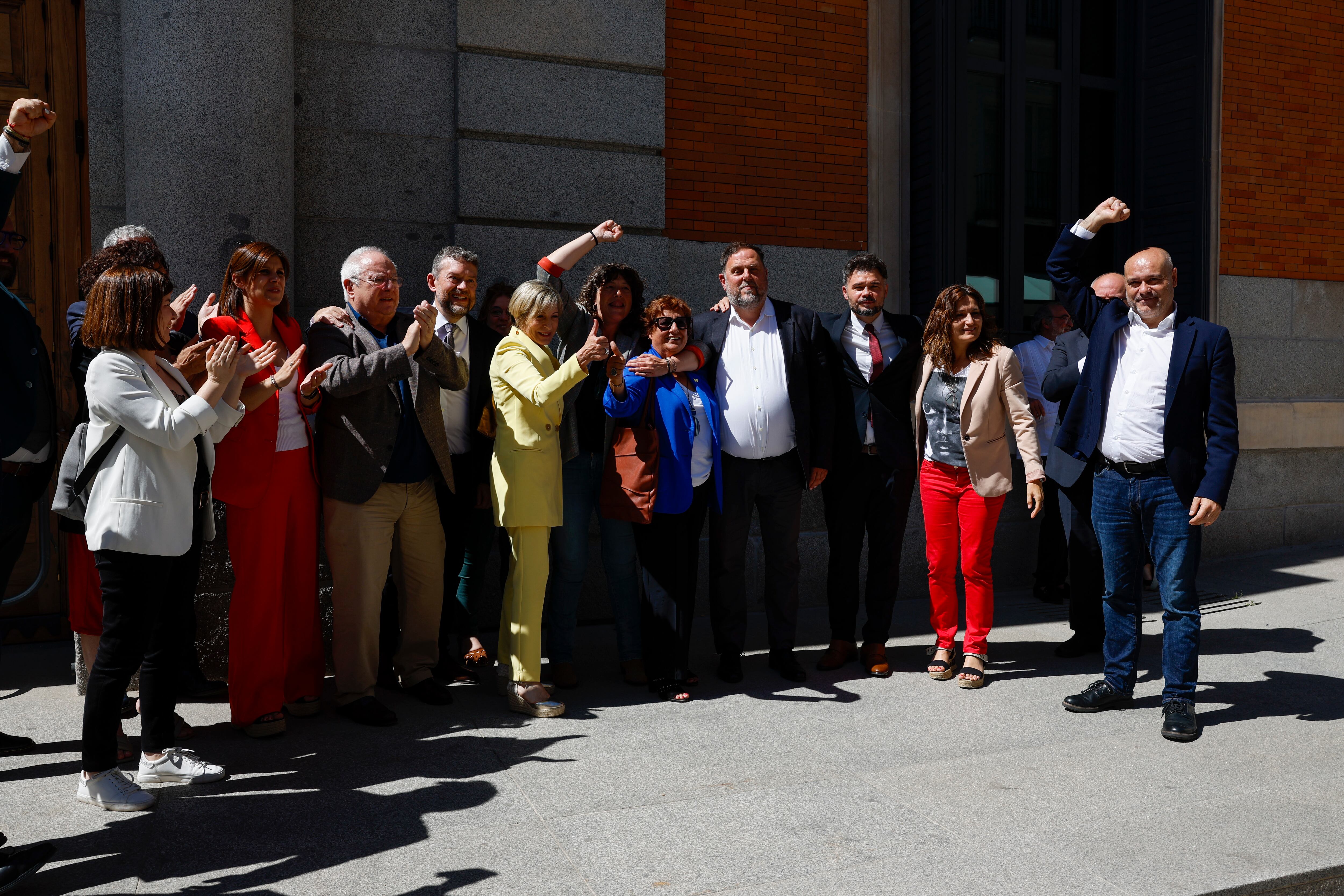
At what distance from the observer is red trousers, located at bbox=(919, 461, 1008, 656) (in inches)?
209

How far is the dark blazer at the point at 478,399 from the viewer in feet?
16.8

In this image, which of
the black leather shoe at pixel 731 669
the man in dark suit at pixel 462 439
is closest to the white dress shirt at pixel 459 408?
the man in dark suit at pixel 462 439

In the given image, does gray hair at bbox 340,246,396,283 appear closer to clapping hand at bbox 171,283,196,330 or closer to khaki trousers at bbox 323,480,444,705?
clapping hand at bbox 171,283,196,330

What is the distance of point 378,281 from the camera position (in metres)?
4.55

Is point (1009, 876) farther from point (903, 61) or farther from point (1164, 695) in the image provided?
point (903, 61)

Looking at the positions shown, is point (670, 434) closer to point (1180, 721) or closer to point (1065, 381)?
point (1065, 381)

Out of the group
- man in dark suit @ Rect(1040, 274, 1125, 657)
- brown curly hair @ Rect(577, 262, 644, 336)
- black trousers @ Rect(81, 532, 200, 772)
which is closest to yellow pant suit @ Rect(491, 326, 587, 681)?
brown curly hair @ Rect(577, 262, 644, 336)

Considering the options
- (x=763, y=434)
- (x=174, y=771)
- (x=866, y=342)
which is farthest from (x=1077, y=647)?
(x=174, y=771)

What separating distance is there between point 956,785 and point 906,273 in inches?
196

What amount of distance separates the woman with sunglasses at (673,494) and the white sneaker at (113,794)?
7.44ft

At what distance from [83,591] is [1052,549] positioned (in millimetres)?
5930

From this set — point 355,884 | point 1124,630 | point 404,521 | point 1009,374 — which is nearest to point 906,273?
point 1009,374

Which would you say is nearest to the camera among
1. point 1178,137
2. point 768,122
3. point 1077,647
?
point 1077,647

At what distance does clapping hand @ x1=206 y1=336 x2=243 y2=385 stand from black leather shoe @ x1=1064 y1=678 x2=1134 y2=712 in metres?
3.90
